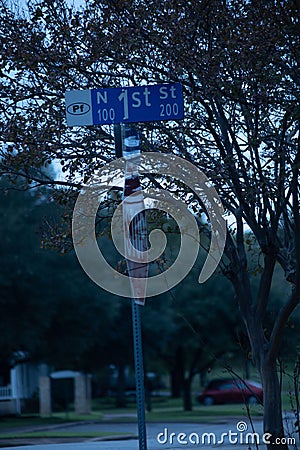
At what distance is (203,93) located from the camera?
9.41 m

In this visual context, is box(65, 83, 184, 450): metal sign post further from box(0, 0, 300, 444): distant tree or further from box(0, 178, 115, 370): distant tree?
box(0, 178, 115, 370): distant tree

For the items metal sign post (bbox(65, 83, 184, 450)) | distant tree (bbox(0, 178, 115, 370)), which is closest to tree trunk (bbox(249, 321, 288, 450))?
metal sign post (bbox(65, 83, 184, 450))

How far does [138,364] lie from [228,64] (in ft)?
14.1

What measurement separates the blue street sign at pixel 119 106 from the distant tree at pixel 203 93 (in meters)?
1.96

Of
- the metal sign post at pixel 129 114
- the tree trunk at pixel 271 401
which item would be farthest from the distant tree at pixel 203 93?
the metal sign post at pixel 129 114

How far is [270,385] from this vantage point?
955cm

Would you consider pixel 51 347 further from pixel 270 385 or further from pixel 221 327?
pixel 270 385

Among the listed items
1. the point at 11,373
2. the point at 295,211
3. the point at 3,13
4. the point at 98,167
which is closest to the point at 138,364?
the point at 295,211

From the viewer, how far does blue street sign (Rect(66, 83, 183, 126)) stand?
7.07 metres

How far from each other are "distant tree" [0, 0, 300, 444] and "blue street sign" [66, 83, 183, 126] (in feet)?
6.43

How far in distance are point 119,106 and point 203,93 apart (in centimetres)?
256

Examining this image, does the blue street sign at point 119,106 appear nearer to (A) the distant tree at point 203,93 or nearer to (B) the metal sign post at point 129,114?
(B) the metal sign post at point 129,114

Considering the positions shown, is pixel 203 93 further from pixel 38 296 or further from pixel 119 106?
pixel 38 296

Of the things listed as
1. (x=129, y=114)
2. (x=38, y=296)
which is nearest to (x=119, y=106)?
(x=129, y=114)
